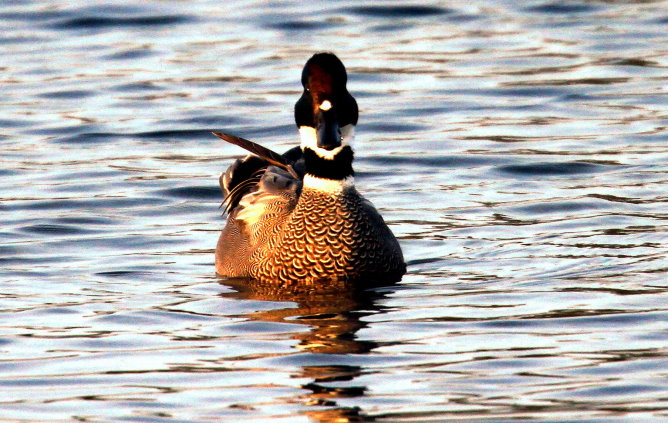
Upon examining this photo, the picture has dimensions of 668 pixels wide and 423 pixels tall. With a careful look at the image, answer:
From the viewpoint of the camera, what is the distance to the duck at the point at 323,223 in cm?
965

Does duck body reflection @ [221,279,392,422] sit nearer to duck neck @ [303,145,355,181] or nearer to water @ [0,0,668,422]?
water @ [0,0,668,422]

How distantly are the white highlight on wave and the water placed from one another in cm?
93

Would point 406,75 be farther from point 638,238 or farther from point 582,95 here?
point 638,238

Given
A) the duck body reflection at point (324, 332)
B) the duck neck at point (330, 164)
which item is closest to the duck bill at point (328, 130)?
the duck neck at point (330, 164)

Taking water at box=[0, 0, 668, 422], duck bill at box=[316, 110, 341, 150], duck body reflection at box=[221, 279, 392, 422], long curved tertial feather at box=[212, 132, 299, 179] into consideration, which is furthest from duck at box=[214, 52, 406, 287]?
long curved tertial feather at box=[212, 132, 299, 179]

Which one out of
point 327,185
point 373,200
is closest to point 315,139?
point 327,185

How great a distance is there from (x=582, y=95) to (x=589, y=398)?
32.3ft

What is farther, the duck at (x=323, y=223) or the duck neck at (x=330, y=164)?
the duck neck at (x=330, y=164)

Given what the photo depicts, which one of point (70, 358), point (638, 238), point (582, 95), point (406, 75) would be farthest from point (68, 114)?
point (70, 358)

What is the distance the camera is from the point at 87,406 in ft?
24.3

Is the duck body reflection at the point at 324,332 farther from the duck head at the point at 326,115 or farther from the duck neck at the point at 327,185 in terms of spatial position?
the duck head at the point at 326,115

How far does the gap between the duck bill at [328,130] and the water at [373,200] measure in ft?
3.21

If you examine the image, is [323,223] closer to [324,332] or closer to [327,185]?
[327,185]

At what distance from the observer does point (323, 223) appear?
999 cm
